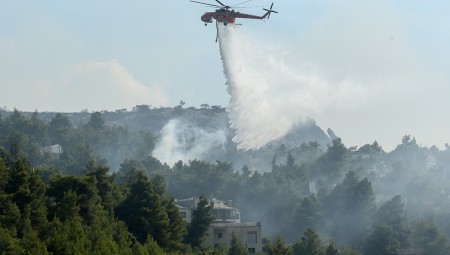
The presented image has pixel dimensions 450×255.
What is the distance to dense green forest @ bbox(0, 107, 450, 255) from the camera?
208ft

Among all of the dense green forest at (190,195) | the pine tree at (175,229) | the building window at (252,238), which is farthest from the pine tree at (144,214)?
the building window at (252,238)

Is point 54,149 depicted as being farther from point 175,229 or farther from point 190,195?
point 175,229

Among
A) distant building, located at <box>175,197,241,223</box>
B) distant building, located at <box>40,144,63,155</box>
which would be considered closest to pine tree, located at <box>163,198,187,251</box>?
distant building, located at <box>175,197,241,223</box>

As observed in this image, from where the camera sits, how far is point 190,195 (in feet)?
489

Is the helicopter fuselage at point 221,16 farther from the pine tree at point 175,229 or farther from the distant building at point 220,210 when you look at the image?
the distant building at point 220,210

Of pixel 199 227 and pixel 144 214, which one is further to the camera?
pixel 199 227

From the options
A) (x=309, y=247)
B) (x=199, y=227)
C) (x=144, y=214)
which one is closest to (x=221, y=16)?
(x=199, y=227)

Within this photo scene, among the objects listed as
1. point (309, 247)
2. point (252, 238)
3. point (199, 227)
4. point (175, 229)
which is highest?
point (252, 238)

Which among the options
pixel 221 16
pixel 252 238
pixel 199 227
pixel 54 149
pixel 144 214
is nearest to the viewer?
pixel 144 214

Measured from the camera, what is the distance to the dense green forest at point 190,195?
208 feet

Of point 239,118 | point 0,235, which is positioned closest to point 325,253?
point 239,118

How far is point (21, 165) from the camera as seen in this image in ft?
214

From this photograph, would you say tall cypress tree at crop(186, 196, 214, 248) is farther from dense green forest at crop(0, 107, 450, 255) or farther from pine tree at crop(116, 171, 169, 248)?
pine tree at crop(116, 171, 169, 248)

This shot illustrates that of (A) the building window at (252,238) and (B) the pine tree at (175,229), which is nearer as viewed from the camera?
(B) the pine tree at (175,229)
